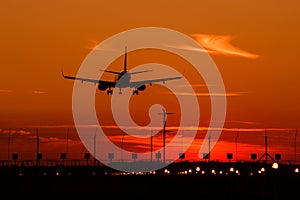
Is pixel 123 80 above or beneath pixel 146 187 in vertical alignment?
above

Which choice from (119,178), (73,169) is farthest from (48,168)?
(119,178)

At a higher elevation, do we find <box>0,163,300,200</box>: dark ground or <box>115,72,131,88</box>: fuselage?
<box>115,72,131,88</box>: fuselage

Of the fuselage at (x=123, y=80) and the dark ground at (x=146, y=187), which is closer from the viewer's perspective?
the dark ground at (x=146, y=187)

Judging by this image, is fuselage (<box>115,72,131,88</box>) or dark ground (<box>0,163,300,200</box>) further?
fuselage (<box>115,72,131,88</box>)

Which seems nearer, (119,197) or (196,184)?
(119,197)

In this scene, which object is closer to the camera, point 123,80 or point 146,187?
point 146,187

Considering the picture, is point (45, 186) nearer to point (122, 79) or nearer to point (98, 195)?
point (98, 195)

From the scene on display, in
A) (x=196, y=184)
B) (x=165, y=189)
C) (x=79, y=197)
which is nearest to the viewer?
(x=79, y=197)

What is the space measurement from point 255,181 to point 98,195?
43078mm

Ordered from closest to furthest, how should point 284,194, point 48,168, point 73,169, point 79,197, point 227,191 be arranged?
point 79,197, point 284,194, point 227,191, point 48,168, point 73,169

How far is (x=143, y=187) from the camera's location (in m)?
124

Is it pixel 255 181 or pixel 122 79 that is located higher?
pixel 122 79

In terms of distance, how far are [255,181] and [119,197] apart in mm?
43941

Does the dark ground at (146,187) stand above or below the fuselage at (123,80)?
below
